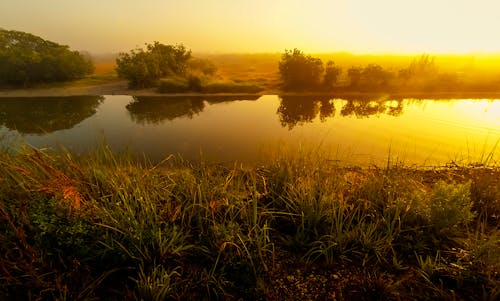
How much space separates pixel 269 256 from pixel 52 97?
2318 cm

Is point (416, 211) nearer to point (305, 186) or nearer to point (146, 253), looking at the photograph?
point (305, 186)

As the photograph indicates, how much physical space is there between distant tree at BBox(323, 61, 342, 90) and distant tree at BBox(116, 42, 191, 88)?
14393 mm

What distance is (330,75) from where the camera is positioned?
75.6ft

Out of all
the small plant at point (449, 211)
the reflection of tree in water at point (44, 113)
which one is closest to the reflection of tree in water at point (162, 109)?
the reflection of tree in water at point (44, 113)

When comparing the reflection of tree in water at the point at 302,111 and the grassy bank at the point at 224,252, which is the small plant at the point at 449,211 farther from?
the reflection of tree in water at the point at 302,111

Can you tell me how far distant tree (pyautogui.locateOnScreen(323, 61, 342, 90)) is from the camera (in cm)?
2283

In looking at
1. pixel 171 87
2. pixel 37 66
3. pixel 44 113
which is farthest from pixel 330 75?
pixel 37 66

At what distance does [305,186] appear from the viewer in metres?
3.37

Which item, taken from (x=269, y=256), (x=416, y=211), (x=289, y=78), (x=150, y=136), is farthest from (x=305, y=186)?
(x=289, y=78)

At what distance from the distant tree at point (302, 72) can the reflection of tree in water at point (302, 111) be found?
5.01 metres

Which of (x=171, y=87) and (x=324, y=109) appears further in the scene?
(x=171, y=87)

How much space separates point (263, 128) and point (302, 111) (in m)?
4.81

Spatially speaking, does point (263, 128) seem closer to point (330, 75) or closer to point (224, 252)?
point (224, 252)

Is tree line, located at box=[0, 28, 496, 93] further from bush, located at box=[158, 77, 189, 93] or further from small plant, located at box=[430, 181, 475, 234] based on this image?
small plant, located at box=[430, 181, 475, 234]
